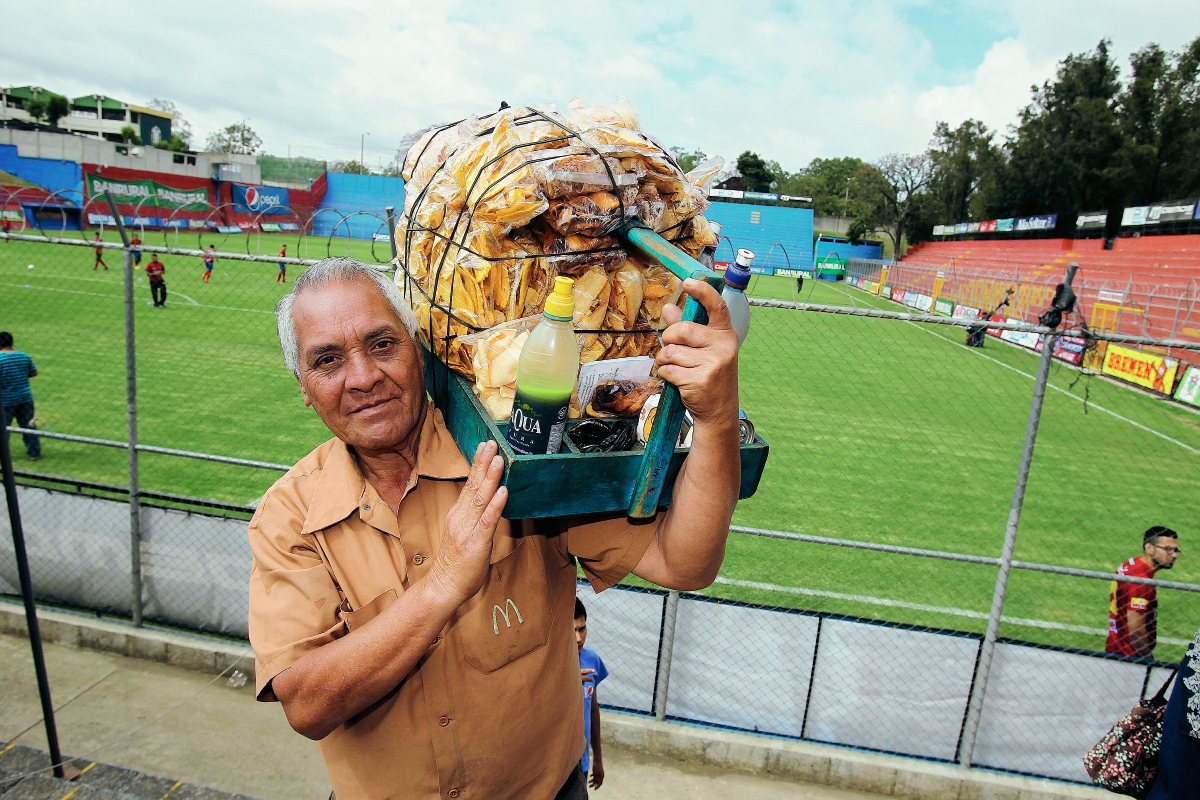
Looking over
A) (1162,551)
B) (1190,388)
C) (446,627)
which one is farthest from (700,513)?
(1190,388)

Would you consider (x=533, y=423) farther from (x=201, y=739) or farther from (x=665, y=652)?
(x=201, y=739)

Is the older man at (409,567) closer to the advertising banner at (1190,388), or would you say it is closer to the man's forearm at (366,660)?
the man's forearm at (366,660)

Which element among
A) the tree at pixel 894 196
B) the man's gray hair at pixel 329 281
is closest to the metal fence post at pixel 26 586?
the man's gray hair at pixel 329 281

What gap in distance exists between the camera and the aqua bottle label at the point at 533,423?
146 centimetres

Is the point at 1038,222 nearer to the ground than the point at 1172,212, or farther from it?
farther from it

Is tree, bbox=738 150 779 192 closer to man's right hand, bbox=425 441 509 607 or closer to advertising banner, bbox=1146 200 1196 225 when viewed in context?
advertising banner, bbox=1146 200 1196 225

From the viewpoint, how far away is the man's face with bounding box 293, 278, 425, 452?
1.68 m

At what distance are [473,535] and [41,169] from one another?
4924 centimetres

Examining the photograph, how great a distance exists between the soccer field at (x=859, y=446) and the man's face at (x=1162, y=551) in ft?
4.94

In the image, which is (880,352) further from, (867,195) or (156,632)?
(867,195)

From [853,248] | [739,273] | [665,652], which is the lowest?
[665,652]

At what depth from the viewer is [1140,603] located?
534 centimetres

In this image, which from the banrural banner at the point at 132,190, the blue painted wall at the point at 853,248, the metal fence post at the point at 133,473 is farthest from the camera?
the blue painted wall at the point at 853,248

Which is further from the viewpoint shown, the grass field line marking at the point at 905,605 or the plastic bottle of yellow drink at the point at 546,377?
the grass field line marking at the point at 905,605
